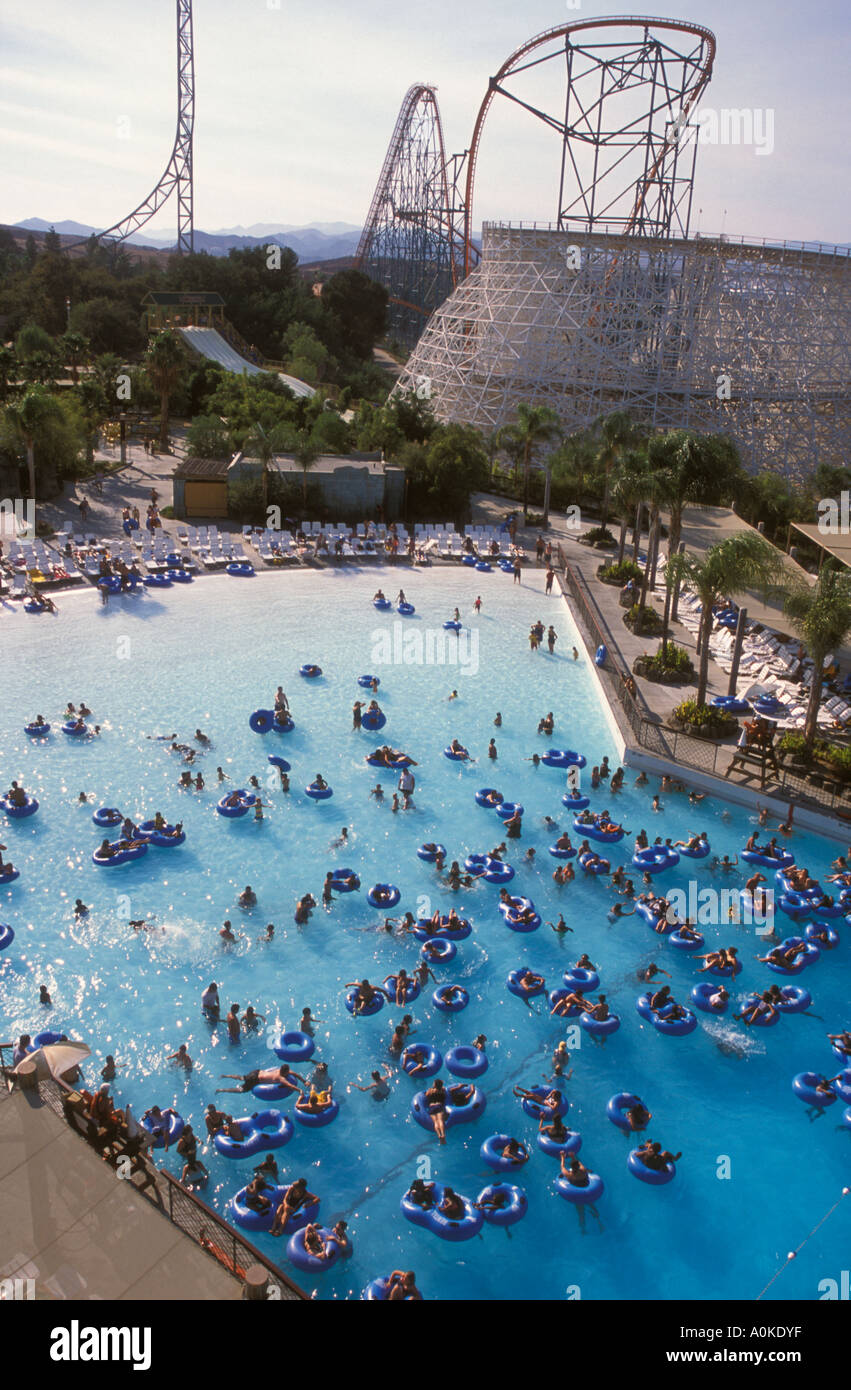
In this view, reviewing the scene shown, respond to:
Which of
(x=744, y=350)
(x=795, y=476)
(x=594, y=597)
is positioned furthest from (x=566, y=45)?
(x=594, y=597)

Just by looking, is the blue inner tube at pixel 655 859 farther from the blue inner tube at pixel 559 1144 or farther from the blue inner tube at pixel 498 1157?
the blue inner tube at pixel 498 1157

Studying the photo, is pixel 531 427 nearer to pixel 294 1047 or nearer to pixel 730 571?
pixel 730 571

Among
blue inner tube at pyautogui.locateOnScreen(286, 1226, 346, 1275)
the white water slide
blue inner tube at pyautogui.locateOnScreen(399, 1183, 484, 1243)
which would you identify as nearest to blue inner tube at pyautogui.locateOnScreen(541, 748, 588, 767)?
blue inner tube at pyautogui.locateOnScreen(399, 1183, 484, 1243)

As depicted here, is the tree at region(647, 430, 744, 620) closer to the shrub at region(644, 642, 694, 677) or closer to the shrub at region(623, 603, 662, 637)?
the shrub at region(644, 642, 694, 677)

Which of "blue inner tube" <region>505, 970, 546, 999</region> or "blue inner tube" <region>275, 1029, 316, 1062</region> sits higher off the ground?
"blue inner tube" <region>505, 970, 546, 999</region>

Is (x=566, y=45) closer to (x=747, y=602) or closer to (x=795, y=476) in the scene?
(x=795, y=476)
